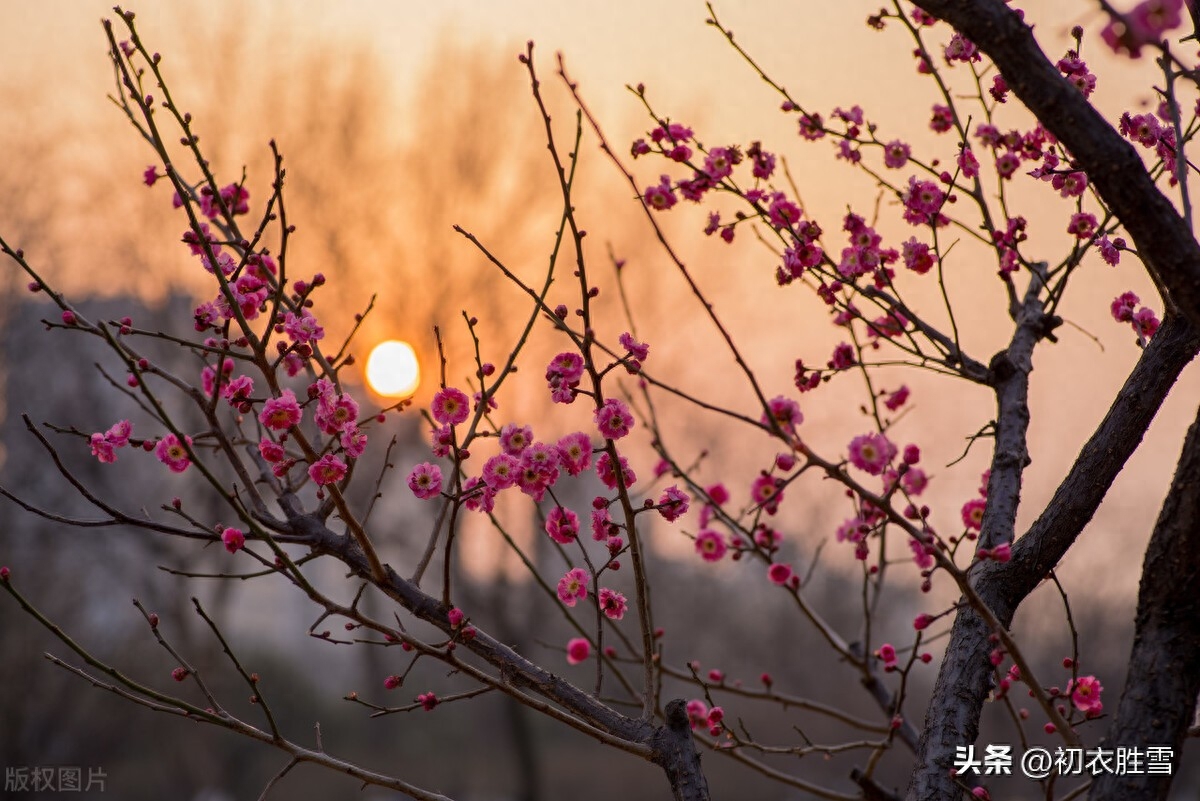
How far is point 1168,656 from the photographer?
1.74 meters

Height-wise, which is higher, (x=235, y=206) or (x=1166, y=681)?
(x=235, y=206)

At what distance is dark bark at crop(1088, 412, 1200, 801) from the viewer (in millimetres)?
1723

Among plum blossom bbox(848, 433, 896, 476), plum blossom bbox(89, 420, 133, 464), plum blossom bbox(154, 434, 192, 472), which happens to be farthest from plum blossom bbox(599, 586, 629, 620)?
plum blossom bbox(89, 420, 133, 464)

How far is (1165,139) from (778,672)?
11.8 m

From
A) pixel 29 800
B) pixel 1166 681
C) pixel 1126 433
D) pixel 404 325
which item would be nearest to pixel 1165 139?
pixel 1126 433

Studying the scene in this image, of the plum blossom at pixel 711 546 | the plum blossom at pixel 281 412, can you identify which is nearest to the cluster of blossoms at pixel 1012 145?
the plum blossom at pixel 711 546

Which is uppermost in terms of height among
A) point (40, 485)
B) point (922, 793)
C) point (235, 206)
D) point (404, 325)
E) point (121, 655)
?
point (404, 325)

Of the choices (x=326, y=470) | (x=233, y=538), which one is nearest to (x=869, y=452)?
(x=326, y=470)

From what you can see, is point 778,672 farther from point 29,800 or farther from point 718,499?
point 718,499

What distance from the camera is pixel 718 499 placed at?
345cm

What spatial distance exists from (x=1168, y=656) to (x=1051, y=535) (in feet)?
1.91

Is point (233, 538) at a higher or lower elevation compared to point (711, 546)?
lower

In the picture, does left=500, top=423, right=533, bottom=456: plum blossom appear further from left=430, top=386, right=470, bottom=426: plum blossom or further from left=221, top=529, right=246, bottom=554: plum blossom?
left=221, top=529, right=246, bottom=554: plum blossom

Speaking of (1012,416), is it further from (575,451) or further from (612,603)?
(575,451)
